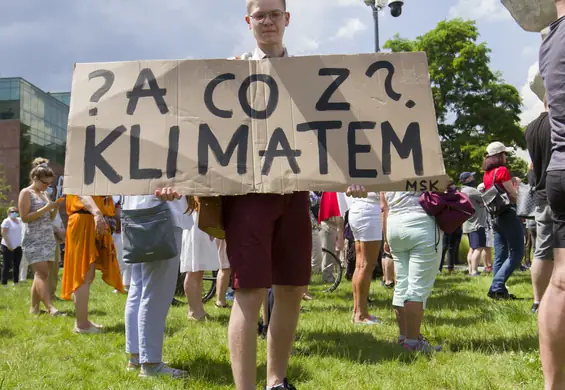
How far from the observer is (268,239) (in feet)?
8.86

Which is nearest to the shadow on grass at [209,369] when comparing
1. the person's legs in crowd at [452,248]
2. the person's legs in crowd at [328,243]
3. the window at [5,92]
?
the person's legs in crowd at [328,243]

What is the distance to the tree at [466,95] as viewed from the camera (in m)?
33.1

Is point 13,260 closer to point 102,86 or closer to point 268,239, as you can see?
point 102,86

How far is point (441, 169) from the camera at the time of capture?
285 cm

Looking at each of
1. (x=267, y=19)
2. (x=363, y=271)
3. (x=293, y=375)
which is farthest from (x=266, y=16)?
(x=363, y=271)

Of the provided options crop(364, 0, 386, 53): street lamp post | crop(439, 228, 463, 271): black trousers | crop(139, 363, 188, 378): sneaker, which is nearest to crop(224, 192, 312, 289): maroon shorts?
crop(139, 363, 188, 378): sneaker

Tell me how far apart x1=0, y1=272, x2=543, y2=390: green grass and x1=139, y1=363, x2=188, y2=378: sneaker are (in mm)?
55

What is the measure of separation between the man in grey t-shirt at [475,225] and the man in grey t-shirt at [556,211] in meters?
9.37

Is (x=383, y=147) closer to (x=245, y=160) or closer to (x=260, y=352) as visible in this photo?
(x=245, y=160)

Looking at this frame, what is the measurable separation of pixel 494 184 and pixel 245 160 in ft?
18.5

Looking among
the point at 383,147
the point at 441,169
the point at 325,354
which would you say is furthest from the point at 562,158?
the point at 325,354

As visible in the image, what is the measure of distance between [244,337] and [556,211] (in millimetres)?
1546

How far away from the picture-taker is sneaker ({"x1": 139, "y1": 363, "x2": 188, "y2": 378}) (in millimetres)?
3672

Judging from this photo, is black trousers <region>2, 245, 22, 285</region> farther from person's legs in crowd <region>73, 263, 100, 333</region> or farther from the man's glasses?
the man's glasses
